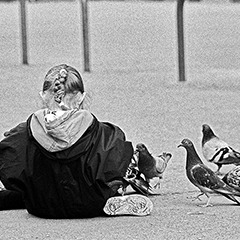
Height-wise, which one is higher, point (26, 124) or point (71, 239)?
point (26, 124)

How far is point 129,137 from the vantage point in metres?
9.60

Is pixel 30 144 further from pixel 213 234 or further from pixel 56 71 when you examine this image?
pixel 213 234

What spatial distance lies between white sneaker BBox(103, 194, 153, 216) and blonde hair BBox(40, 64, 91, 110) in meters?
0.65

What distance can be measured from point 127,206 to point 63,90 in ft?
2.78

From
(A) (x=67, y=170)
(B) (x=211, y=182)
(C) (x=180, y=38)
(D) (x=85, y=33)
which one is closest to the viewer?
(A) (x=67, y=170)

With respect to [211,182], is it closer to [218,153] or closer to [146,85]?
[218,153]

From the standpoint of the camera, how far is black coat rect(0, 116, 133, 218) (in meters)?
5.35

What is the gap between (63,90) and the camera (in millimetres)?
5418

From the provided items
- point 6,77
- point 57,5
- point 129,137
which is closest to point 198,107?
point 129,137

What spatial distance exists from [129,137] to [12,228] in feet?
14.5

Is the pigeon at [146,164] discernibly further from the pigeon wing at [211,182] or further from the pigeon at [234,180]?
the pigeon at [234,180]

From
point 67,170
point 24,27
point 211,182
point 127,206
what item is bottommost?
point 127,206

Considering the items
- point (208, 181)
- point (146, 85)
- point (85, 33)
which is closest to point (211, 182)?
point (208, 181)

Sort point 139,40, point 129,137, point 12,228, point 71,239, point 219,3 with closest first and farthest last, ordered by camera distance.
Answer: point 71,239
point 12,228
point 129,137
point 139,40
point 219,3
